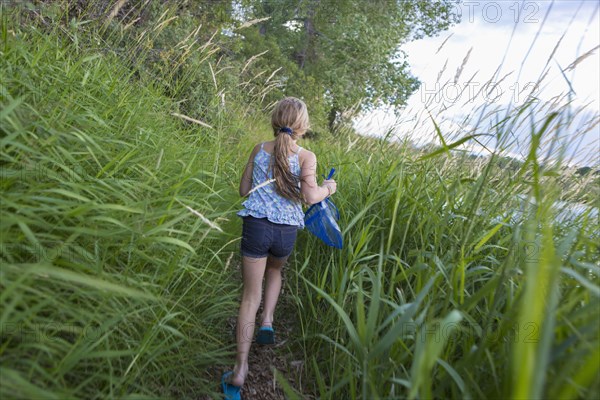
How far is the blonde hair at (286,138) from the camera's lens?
249 cm

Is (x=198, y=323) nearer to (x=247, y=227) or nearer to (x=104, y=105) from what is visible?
(x=247, y=227)

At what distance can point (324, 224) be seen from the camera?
8.23 feet

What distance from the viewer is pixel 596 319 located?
1.15 metres

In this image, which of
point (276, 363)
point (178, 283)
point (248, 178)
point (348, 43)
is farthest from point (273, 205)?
point (348, 43)

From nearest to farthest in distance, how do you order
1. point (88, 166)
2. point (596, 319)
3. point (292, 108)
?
point (596, 319) < point (88, 166) < point (292, 108)

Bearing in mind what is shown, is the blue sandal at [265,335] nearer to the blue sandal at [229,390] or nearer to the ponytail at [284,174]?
the blue sandal at [229,390]

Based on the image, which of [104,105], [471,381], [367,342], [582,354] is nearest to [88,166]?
[104,105]

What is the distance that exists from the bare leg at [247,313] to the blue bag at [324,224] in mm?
367

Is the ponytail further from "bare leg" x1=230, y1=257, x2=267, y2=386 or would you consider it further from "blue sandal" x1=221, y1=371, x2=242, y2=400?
"blue sandal" x1=221, y1=371, x2=242, y2=400

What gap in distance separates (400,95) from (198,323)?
14.4 metres

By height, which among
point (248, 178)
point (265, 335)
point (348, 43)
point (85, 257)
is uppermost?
point (348, 43)

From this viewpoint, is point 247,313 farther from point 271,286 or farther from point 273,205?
point 273,205

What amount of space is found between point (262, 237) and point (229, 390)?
32.2 inches

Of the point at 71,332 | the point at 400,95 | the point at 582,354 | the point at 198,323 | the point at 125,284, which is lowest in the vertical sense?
the point at 198,323
